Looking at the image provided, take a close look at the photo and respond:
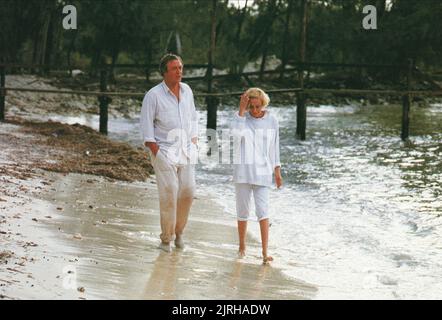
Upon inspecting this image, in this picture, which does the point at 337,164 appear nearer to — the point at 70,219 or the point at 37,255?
the point at 70,219

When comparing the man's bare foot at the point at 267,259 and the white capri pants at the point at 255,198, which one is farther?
the white capri pants at the point at 255,198

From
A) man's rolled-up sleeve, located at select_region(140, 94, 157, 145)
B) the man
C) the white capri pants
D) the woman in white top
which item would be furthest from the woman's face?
man's rolled-up sleeve, located at select_region(140, 94, 157, 145)

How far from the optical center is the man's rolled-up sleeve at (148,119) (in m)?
8.09

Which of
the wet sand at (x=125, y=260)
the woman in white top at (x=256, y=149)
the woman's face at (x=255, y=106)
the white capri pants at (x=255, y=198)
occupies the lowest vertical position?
the wet sand at (x=125, y=260)

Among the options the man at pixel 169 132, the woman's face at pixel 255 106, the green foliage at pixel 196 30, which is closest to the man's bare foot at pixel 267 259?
the man at pixel 169 132

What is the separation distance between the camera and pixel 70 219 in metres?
9.23

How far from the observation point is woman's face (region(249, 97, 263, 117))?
820cm

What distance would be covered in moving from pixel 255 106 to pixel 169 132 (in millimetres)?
804

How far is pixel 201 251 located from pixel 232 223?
185 cm

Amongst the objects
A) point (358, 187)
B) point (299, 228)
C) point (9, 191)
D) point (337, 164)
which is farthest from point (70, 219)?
point (337, 164)

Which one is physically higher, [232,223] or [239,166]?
[239,166]

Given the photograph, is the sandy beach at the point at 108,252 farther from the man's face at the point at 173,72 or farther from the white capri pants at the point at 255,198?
the man's face at the point at 173,72

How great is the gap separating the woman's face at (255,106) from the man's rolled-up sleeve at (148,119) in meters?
0.86

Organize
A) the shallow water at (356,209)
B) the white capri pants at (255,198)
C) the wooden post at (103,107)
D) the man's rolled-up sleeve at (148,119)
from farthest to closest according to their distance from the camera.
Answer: the wooden post at (103,107), the white capri pants at (255,198), the man's rolled-up sleeve at (148,119), the shallow water at (356,209)
